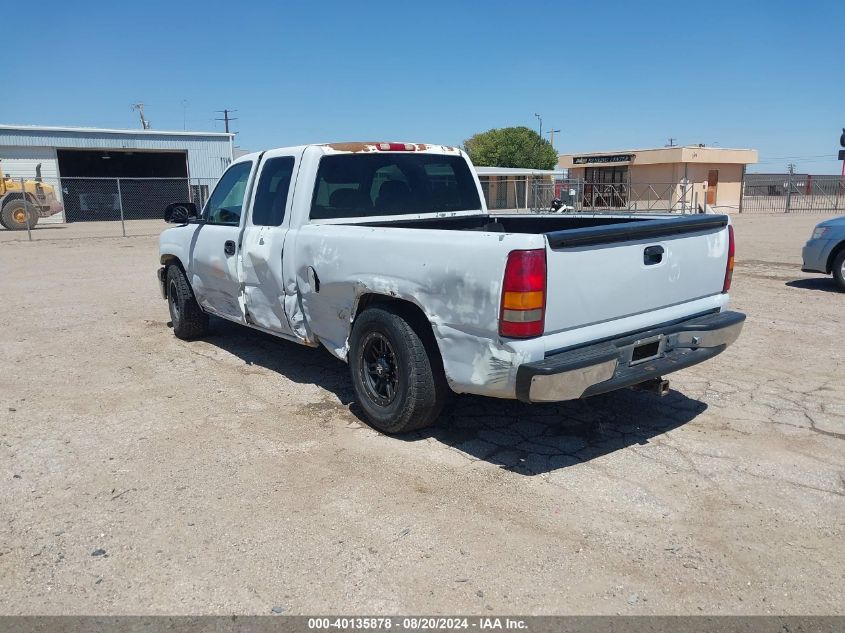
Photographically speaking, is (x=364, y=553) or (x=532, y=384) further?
(x=532, y=384)

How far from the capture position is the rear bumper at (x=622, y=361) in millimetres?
3520

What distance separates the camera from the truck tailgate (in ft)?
11.8

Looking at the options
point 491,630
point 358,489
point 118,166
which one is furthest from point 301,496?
point 118,166

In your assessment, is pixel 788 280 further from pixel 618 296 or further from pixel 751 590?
pixel 751 590

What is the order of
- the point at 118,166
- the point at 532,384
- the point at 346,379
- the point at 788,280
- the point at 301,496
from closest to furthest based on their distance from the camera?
the point at 532,384
the point at 301,496
the point at 346,379
the point at 788,280
the point at 118,166

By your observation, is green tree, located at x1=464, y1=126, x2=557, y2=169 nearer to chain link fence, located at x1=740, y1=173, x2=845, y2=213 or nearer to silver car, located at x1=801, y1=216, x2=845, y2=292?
chain link fence, located at x1=740, y1=173, x2=845, y2=213

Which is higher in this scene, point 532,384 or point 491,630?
point 532,384

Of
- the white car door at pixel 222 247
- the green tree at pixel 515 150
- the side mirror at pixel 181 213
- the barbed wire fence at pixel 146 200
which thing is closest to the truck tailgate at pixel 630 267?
the white car door at pixel 222 247

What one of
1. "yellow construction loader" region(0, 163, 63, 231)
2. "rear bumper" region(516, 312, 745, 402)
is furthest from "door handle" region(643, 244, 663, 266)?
"yellow construction loader" region(0, 163, 63, 231)

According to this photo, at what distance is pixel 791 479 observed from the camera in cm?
387

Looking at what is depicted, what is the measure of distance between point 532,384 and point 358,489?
119 cm

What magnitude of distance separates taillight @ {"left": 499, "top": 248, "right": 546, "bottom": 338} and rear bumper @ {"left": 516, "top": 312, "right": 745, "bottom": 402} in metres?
0.20

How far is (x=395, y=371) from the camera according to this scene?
443cm

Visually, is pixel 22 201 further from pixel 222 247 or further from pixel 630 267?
pixel 630 267
